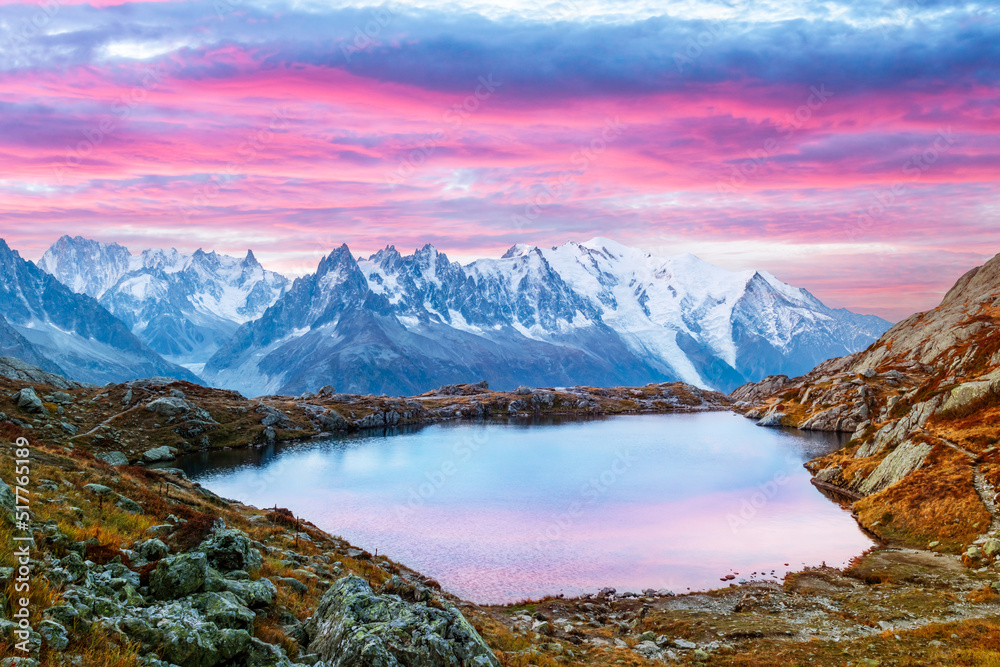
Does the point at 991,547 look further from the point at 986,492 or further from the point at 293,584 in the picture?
the point at 293,584

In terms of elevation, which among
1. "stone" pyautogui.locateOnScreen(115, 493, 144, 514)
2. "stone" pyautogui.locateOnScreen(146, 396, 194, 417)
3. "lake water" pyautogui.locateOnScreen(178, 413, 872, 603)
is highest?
"stone" pyautogui.locateOnScreen(146, 396, 194, 417)

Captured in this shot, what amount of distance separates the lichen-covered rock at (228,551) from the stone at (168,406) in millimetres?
140226

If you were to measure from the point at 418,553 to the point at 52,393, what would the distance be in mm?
117023

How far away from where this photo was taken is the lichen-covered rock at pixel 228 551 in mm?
23875

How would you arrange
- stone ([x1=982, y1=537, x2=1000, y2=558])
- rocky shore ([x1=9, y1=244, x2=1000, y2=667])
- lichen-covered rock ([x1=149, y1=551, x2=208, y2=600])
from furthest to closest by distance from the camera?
stone ([x1=982, y1=537, x2=1000, y2=558]), lichen-covered rock ([x1=149, y1=551, x2=208, y2=600]), rocky shore ([x1=9, y1=244, x2=1000, y2=667])

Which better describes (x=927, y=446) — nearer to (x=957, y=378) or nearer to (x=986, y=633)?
(x=957, y=378)

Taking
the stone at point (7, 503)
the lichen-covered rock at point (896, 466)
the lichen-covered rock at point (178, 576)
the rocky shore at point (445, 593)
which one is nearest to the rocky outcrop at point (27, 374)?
the rocky shore at point (445, 593)

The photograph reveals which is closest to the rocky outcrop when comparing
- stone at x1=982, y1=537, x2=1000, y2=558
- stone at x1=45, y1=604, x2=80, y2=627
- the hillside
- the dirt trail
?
stone at x1=45, y1=604, x2=80, y2=627

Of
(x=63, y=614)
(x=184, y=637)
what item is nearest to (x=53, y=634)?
(x=63, y=614)

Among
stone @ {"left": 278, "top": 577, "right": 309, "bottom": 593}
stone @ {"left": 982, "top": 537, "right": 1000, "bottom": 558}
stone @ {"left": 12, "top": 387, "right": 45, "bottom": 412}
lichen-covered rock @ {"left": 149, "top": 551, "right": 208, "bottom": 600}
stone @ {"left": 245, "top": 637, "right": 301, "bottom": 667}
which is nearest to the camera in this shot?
stone @ {"left": 245, "top": 637, "right": 301, "bottom": 667}

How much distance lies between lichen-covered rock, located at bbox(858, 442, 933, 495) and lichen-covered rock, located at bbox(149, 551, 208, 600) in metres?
86.6

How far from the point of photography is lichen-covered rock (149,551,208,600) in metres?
19.3

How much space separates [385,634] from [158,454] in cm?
12525

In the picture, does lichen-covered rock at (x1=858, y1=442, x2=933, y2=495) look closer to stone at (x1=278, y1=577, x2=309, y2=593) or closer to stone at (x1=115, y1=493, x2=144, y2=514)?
stone at (x1=278, y1=577, x2=309, y2=593)
